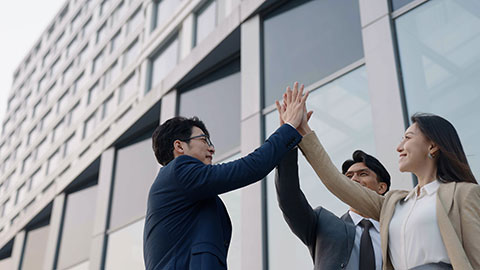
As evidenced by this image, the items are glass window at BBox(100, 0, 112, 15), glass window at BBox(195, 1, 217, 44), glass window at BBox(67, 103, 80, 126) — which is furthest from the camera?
glass window at BBox(100, 0, 112, 15)

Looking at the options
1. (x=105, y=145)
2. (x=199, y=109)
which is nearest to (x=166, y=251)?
(x=199, y=109)

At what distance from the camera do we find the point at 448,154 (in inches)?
110

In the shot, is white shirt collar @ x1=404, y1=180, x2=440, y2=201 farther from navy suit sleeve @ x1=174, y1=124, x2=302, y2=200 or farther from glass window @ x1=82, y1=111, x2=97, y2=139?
glass window @ x1=82, y1=111, x2=97, y2=139

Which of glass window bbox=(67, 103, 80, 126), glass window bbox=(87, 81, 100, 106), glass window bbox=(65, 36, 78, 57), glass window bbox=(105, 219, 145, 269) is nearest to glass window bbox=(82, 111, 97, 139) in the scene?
glass window bbox=(87, 81, 100, 106)

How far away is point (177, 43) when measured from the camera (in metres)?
12.2

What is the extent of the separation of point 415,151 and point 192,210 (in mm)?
1197

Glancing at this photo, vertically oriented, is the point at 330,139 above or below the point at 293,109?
above

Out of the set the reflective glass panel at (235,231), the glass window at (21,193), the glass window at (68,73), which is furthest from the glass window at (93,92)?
the reflective glass panel at (235,231)

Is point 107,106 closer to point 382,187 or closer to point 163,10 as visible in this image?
point 163,10

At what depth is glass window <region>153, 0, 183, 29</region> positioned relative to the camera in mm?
12953

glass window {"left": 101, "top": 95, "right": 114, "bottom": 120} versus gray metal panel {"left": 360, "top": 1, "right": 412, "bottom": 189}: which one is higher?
glass window {"left": 101, "top": 95, "right": 114, "bottom": 120}

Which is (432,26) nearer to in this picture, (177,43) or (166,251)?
(166,251)

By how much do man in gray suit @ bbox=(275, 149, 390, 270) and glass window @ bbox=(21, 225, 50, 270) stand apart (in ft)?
48.8

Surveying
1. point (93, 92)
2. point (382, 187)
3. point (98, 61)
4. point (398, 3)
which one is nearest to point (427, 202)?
point (382, 187)
